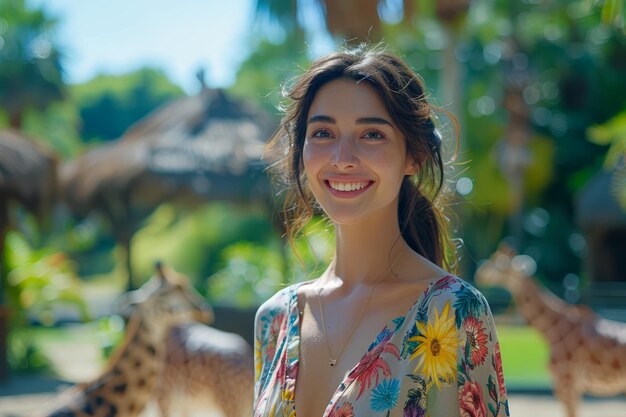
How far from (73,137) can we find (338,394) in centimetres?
4074

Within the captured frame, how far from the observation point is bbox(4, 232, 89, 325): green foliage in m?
12.6

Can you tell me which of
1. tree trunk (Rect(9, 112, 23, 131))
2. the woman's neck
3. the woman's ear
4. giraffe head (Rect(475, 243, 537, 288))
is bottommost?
giraffe head (Rect(475, 243, 537, 288))

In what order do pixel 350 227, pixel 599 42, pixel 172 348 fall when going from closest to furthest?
pixel 350 227 < pixel 172 348 < pixel 599 42

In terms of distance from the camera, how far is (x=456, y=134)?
2.32 m

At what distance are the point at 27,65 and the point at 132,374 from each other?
2145 centimetres

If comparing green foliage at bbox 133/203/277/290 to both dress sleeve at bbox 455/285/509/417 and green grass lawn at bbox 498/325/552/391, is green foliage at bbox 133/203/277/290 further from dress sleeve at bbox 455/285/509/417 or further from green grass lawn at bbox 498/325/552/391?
dress sleeve at bbox 455/285/509/417

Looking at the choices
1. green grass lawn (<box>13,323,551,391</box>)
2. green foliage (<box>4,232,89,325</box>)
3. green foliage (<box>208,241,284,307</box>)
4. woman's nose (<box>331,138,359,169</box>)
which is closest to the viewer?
woman's nose (<box>331,138,359,169</box>)

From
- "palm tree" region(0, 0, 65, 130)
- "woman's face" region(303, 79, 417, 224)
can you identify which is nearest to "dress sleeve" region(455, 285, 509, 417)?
"woman's face" region(303, 79, 417, 224)

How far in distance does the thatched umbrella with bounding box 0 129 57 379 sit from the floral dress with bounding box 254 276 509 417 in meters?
10.5

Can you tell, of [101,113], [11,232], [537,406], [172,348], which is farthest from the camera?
[101,113]

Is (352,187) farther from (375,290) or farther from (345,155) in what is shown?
(375,290)

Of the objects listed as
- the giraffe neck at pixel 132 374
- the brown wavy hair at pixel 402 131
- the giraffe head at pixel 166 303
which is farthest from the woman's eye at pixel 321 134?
the giraffe head at pixel 166 303

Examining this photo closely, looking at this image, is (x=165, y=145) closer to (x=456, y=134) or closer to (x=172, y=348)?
(x=172, y=348)

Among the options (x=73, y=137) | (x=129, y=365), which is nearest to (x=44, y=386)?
(x=129, y=365)
